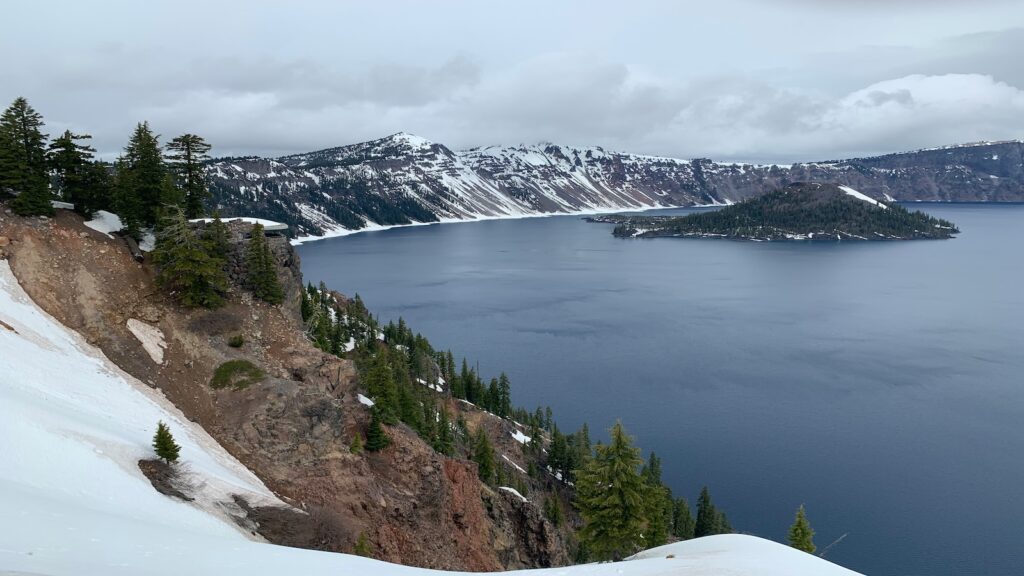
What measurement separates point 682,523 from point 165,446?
45.2m

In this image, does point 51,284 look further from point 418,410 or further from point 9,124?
point 418,410

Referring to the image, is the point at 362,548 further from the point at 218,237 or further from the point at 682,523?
the point at 682,523

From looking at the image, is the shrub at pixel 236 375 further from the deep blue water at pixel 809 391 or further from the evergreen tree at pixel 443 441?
the deep blue water at pixel 809 391

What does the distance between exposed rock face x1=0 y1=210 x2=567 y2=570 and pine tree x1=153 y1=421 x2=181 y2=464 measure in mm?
5119

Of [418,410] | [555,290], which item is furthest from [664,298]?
[418,410]

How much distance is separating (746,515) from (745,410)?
78.9 ft

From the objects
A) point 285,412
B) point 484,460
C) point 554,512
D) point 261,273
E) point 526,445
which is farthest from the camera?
point 526,445

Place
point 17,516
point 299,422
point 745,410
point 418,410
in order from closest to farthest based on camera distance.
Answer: point 17,516 → point 299,422 → point 418,410 → point 745,410

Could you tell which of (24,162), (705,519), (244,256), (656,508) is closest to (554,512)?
(705,519)

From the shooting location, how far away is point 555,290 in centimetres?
17300

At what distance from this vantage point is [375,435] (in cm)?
3812

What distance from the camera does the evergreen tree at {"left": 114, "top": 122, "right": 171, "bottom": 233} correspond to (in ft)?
144

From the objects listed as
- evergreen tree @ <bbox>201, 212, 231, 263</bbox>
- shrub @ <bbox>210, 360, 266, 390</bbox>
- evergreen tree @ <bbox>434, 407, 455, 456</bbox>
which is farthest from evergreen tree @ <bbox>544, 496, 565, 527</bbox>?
evergreen tree @ <bbox>201, 212, 231, 263</bbox>

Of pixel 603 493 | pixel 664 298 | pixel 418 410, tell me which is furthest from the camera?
pixel 664 298
